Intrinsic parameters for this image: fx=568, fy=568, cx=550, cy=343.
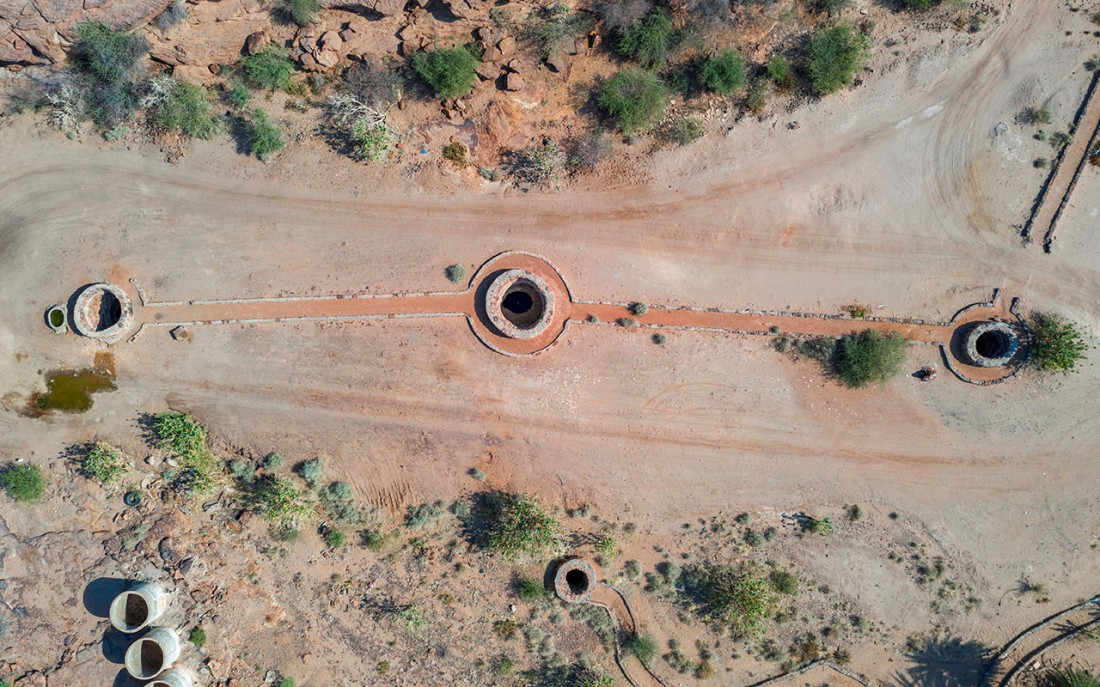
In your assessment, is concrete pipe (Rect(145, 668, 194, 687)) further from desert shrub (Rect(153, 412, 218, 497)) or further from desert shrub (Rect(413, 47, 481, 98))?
desert shrub (Rect(413, 47, 481, 98))

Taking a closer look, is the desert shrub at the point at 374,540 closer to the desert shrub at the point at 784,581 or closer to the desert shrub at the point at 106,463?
the desert shrub at the point at 106,463

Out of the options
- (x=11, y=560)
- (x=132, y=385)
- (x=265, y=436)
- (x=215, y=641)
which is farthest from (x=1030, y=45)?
(x=11, y=560)

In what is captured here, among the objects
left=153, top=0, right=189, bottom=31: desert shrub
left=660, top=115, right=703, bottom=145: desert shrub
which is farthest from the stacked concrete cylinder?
left=660, top=115, right=703, bottom=145: desert shrub

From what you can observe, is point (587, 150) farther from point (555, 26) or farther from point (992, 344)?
point (992, 344)

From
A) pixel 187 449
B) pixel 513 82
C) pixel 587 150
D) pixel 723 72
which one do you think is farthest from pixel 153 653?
pixel 723 72

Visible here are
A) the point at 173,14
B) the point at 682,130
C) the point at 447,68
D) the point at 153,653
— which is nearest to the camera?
the point at 173,14

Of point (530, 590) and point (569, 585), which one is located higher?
point (569, 585)

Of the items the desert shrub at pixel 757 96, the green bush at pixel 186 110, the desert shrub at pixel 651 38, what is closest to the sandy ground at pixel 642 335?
the desert shrub at pixel 757 96
